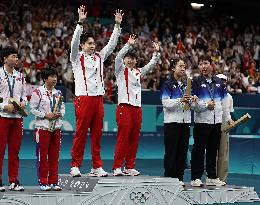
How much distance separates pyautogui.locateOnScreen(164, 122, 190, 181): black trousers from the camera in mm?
13039

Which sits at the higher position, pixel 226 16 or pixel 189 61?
pixel 226 16

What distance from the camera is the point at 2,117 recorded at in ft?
37.0

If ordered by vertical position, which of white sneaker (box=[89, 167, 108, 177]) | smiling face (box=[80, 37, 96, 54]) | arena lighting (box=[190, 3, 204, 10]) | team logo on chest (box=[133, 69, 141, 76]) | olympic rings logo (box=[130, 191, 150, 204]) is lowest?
olympic rings logo (box=[130, 191, 150, 204])

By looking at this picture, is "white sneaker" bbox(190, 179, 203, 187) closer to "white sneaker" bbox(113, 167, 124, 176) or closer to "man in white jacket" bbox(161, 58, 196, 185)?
"man in white jacket" bbox(161, 58, 196, 185)

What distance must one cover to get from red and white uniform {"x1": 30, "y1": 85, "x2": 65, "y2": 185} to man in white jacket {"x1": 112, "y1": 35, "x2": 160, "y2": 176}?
136 centimetres

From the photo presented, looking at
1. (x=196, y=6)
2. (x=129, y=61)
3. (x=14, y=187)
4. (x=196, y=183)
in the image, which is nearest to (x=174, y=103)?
(x=129, y=61)

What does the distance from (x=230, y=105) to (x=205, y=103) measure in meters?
2.10

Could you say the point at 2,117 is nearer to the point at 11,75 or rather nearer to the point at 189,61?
the point at 11,75

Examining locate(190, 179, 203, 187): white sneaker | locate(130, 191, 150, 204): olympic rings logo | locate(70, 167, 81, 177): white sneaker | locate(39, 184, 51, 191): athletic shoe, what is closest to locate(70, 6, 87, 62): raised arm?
locate(70, 167, 81, 177): white sneaker

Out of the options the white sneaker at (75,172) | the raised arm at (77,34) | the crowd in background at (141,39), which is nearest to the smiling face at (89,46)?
the raised arm at (77,34)

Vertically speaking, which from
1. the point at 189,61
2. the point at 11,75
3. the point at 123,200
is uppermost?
the point at 189,61

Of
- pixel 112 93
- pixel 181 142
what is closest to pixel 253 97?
pixel 112 93

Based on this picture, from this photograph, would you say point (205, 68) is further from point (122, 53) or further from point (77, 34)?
point (77, 34)

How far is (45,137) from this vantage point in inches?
456
